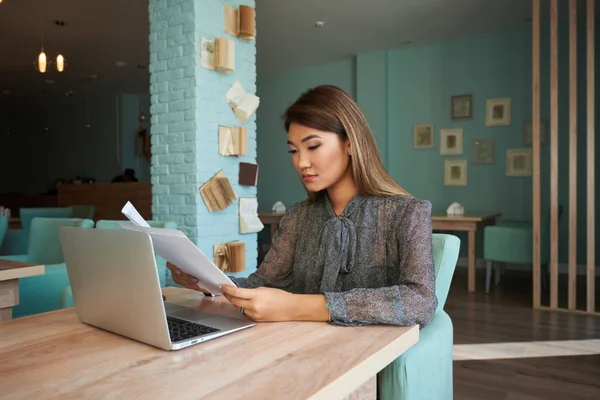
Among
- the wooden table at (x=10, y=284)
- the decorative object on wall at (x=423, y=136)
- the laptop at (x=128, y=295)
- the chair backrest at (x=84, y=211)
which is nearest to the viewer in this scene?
the laptop at (x=128, y=295)

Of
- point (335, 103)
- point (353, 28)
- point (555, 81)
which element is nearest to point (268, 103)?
point (353, 28)

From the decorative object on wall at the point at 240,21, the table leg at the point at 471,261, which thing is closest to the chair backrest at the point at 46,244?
the decorative object on wall at the point at 240,21

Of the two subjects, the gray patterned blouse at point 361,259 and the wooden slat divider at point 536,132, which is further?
the wooden slat divider at point 536,132

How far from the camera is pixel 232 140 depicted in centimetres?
378

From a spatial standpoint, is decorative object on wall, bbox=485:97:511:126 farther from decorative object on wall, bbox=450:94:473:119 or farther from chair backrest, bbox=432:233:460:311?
chair backrest, bbox=432:233:460:311

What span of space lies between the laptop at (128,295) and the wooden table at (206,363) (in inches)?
0.9

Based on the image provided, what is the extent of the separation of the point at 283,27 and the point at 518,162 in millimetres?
3084

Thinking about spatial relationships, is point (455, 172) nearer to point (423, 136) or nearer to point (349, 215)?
point (423, 136)

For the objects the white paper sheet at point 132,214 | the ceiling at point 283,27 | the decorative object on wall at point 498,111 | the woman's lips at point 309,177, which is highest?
the ceiling at point 283,27

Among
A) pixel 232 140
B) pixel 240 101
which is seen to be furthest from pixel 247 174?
pixel 240 101

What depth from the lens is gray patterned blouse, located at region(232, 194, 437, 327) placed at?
96 centimetres

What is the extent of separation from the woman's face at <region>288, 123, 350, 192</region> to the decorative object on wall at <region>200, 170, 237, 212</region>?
2496 millimetres

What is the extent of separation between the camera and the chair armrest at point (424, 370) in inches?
38.6

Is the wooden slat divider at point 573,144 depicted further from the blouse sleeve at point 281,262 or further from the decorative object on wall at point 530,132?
the blouse sleeve at point 281,262
